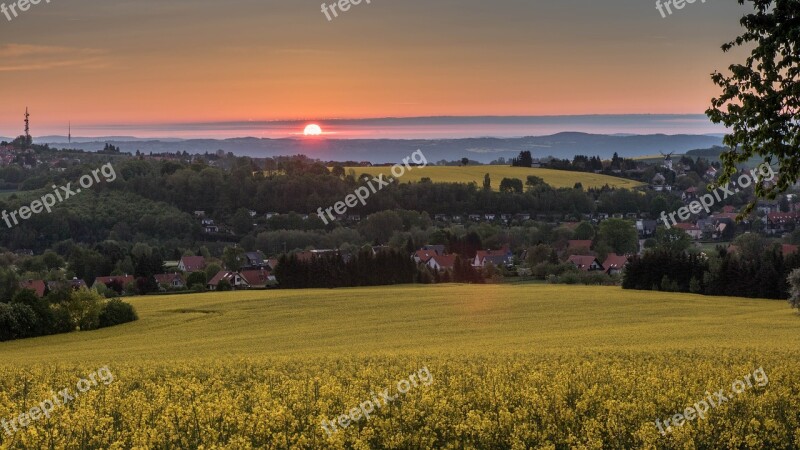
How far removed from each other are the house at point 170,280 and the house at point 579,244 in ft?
185

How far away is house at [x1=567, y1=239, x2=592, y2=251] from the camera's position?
122906 mm

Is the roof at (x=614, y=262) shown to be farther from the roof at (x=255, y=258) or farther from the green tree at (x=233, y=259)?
the roof at (x=255, y=258)

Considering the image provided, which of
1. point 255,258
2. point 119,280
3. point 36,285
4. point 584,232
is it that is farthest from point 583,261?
point 36,285

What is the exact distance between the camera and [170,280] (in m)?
101

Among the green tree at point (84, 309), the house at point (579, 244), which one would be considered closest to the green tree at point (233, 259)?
the house at point (579, 244)

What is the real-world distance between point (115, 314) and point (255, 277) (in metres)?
48.7

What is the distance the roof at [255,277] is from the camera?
324ft

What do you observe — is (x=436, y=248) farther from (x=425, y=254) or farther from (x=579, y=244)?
(x=579, y=244)

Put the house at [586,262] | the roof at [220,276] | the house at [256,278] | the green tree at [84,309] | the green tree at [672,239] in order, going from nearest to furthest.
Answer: the green tree at [84,309] → the roof at [220,276] → the house at [256,278] → the house at [586,262] → the green tree at [672,239]

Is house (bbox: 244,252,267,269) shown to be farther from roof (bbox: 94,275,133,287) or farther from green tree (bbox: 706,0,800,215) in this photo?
green tree (bbox: 706,0,800,215)

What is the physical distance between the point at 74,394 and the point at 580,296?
147 feet

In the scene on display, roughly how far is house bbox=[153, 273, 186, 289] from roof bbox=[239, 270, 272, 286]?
7337 millimetres

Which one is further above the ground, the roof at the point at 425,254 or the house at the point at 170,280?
the roof at the point at 425,254

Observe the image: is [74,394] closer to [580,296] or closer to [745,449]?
[745,449]
